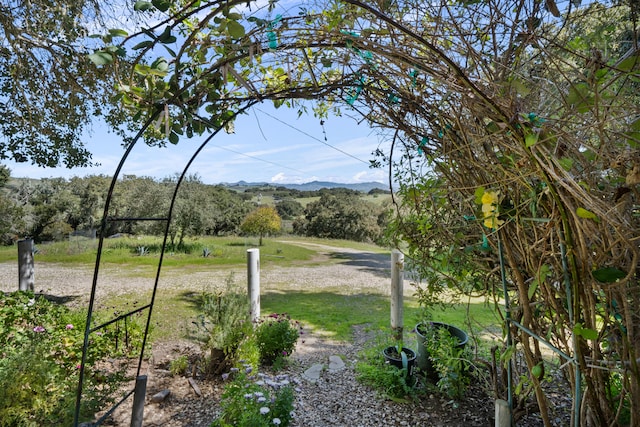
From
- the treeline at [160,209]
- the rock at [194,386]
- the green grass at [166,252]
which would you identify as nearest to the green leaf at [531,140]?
the rock at [194,386]

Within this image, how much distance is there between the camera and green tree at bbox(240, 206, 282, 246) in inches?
412

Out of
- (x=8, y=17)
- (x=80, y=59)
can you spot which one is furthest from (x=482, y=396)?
(x=8, y=17)

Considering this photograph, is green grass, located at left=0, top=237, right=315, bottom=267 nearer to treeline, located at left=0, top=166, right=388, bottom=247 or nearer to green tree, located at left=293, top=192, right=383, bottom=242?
treeline, located at left=0, top=166, right=388, bottom=247

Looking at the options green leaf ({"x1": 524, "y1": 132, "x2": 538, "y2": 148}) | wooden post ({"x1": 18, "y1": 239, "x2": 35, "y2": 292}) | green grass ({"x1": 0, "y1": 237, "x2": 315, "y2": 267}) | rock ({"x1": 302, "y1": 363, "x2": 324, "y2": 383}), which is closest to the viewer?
green leaf ({"x1": 524, "y1": 132, "x2": 538, "y2": 148})

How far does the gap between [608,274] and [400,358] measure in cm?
224

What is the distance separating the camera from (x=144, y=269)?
816cm

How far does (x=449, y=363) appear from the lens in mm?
A: 2342

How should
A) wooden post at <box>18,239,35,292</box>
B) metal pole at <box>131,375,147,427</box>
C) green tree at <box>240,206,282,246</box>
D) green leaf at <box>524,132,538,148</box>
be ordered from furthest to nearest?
green tree at <box>240,206,282,246</box> → wooden post at <box>18,239,35,292</box> → metal pole at <box>131,375,147,427</box> → green leaf at <box>524,132,538,148</box>

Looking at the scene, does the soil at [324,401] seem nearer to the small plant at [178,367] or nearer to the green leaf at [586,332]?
the small plant at [178,367]

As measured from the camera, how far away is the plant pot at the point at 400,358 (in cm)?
263

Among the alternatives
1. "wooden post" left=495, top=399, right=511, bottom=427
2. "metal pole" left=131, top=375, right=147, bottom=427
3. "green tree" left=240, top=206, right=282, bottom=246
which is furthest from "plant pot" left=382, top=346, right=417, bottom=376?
"green tree" left=240, top=206, right=282, bottom=246

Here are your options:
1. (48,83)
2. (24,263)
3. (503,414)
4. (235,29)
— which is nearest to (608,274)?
(503,414)

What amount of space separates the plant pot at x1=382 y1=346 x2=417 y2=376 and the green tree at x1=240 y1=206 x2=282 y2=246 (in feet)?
25.7

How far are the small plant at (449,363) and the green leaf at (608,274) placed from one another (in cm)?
171
